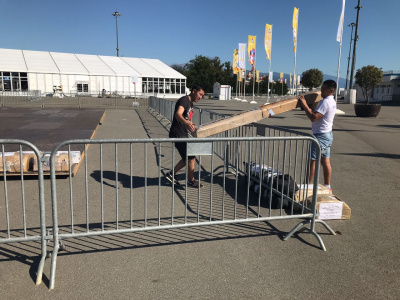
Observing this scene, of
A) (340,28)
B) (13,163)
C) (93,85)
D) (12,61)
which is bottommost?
(13,163)

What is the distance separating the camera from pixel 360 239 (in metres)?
4.12

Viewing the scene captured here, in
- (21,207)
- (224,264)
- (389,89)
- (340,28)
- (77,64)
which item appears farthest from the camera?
(389,89)

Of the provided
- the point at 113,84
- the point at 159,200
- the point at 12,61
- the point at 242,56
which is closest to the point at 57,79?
the point at 12,61

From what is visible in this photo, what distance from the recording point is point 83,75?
49.4 meters

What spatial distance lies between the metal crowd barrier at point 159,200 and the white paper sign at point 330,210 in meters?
0.24

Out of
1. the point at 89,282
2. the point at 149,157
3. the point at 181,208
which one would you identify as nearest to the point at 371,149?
the point at 149,157

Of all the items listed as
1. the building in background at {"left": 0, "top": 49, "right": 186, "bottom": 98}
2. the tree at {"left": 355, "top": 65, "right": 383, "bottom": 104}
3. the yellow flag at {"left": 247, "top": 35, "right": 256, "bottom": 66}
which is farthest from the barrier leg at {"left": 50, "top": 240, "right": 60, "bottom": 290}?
the tree at {"left": 355, "top": 65, "right": 383, "bottom": 104}

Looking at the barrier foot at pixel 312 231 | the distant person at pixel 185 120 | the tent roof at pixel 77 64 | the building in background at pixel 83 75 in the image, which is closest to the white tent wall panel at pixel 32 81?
the building in background at pixel 83 75

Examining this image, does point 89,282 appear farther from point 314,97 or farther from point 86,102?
point 86,102

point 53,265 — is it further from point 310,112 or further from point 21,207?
point 310,112

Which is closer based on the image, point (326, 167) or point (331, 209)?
point (331, 209)

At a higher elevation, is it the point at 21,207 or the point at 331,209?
the point at 331,209

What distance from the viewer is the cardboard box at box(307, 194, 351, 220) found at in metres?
4.62

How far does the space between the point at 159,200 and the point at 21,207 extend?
2.54m
